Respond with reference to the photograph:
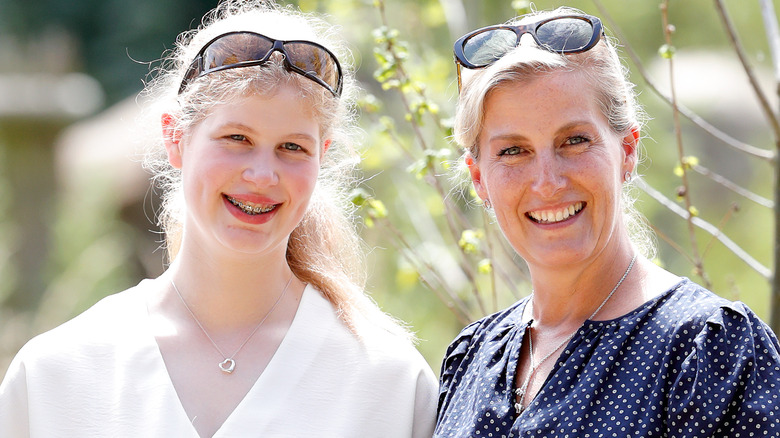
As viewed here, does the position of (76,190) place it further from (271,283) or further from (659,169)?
(271,283)

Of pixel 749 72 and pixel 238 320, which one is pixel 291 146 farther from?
pixel 749 72

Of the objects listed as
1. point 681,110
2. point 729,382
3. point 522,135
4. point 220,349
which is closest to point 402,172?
point 681,110

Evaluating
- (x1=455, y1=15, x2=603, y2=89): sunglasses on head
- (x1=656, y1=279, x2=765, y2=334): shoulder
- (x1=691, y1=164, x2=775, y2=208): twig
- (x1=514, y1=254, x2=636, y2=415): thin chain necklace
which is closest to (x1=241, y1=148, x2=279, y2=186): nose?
(x1=455, y1=15, x2=603, y2=89): sunglasses on head

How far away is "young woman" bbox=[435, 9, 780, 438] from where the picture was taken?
5.95ft

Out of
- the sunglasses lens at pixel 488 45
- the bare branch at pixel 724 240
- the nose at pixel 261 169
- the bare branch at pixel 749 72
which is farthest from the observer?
the bare branch at pixel 724 240

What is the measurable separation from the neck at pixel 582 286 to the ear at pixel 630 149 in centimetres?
20

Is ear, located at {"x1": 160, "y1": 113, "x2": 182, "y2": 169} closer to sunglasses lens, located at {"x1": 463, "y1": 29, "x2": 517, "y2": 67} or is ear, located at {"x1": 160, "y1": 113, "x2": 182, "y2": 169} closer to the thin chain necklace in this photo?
sunglasses lens, located at {"x1": 463, "y1": 29, "x2": 517, "y2": 67}

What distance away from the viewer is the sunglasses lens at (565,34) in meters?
2.16

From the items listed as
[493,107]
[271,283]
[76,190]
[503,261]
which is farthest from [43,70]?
[493,107]

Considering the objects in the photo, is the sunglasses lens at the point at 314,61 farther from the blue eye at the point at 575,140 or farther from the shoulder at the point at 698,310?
the shoulder at the point at 698,310

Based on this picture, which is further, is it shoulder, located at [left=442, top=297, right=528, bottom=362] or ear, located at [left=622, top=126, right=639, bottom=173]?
shoulder, located at [left=442, top=297, right=528, bottom=362]

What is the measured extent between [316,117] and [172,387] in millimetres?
782

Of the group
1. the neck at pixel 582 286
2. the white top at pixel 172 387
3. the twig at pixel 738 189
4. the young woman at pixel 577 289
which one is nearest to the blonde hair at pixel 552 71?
the young woman at pixel 577 289

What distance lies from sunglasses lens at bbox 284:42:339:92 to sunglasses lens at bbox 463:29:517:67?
42 cm
